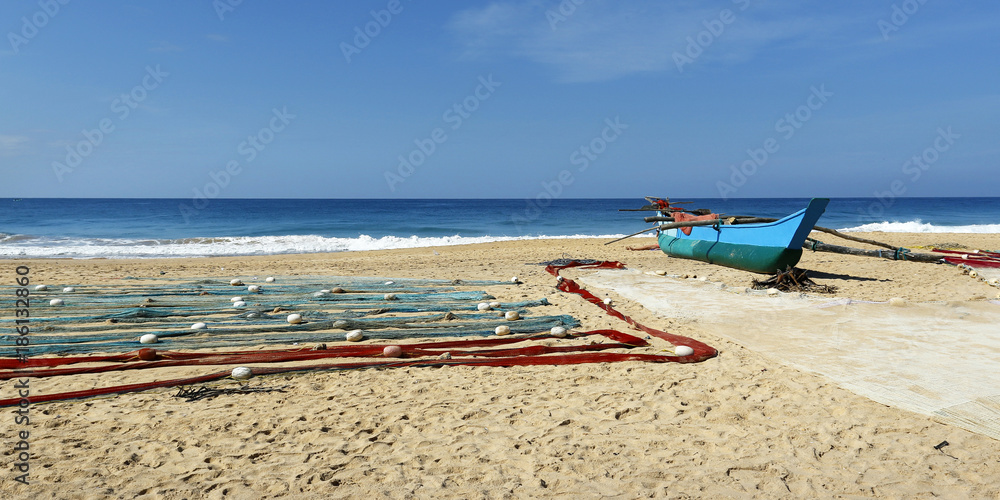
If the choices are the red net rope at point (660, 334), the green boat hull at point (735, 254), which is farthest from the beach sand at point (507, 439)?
the green boat hull at point (735, 254)

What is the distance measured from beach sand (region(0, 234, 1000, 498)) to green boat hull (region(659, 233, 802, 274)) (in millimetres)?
5792

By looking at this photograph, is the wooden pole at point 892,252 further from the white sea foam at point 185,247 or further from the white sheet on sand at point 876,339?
the white sea foam at point 185,247

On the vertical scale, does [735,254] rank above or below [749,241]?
below

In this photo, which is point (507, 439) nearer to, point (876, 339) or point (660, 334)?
point (660, 334)

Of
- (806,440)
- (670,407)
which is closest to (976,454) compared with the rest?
(806,440)

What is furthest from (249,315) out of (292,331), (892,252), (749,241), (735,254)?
(892,252)

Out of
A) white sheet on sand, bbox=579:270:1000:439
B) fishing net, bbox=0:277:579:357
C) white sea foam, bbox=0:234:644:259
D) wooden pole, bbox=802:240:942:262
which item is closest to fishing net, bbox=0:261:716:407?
fishing net, bbox=0:277:579:357

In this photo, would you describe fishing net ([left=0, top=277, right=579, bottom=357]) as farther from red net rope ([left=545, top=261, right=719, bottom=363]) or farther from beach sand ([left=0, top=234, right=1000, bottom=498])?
beach sand ([left=0, top=234, right=1000, bottom=498])

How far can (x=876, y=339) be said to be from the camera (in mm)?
5887

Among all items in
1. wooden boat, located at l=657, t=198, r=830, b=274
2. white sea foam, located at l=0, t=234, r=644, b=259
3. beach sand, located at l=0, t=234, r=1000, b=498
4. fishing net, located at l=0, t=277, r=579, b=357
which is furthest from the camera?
A: white sea foam, located at l=0, t=234, r=644, b=259

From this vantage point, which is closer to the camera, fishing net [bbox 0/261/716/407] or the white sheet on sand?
the white sheet on sand

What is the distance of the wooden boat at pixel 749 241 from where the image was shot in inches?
388

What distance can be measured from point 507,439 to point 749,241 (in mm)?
9173

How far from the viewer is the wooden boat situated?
9867mm
